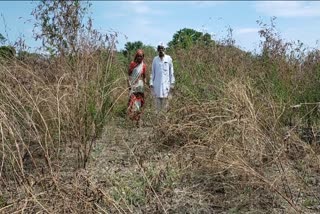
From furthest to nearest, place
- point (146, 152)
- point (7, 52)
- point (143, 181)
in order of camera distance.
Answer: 1. point (7, 52)
2. point (146, 152)
3. point (143, 181)

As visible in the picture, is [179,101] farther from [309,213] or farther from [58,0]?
[58,0]

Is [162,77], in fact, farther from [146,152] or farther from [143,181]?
[143,181]

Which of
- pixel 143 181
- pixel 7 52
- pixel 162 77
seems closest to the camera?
pixel 143 181

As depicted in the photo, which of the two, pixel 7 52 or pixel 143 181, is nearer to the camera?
pixel 143 181

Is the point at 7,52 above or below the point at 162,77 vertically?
above

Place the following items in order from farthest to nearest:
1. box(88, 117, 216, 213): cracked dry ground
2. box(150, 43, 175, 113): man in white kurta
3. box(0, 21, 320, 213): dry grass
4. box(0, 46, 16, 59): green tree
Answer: box(150, 43, 175, 113): man in white kurta, box(0, 46, 16, 59): green tree, box(88, 117, 216, 213): cracked dry ground, box(0, 21, 320, 213): dry grass

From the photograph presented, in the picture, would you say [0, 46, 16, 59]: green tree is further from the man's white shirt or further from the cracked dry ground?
the man's white shirt

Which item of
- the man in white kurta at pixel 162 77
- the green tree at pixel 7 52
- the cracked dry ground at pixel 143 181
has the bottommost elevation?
the cracked dry ground at pixel 143 181

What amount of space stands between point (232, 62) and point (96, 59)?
8.29 ft

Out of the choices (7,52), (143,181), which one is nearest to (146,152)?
(143,181)

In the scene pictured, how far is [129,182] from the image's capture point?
3848 mm

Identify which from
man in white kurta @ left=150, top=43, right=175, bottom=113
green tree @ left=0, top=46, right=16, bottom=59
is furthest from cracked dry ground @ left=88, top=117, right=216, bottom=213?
man in white kurta @ left=150, top=43, right=175, bottom=113

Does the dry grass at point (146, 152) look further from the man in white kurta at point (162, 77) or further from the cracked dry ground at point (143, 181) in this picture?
the man in white kurta at point (162, 77)

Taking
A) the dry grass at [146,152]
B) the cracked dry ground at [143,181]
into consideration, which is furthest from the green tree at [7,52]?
the cracked dry ground at [143,181]
